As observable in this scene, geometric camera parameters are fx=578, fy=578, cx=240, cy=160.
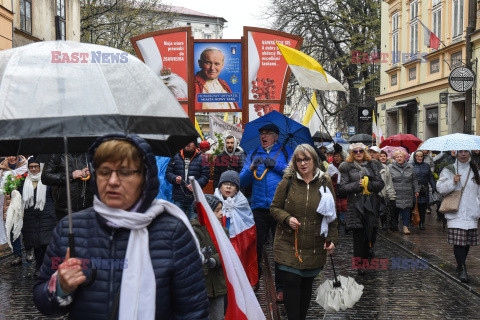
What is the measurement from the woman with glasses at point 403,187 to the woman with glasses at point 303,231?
7.96 metres

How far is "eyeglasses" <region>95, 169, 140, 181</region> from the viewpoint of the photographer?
2.39m

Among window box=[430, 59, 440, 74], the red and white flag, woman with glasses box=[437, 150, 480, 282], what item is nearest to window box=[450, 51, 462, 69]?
window box=[430, 59, 440, 74]

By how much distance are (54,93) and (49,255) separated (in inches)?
36.5

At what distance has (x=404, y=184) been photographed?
13.0 m

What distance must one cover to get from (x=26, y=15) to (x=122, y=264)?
2350cm

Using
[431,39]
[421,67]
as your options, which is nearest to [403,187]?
[431,39]

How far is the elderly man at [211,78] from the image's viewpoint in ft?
47.2

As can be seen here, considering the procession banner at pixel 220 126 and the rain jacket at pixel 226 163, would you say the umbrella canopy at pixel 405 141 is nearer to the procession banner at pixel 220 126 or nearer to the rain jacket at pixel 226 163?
the procession banner at pixel 220 126

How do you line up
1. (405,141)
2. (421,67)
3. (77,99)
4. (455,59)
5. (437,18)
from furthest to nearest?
(421,67)
(437,18)
(455,59)
(405,141)
(77,99)

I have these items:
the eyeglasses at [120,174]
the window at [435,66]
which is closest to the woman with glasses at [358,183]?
the eyeglasses at [120,174]

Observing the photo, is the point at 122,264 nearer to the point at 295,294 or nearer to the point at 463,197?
the point at 295,294

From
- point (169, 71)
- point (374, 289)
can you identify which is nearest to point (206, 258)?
point (374, 289)

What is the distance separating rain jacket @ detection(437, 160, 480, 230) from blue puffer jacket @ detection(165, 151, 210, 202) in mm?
3644

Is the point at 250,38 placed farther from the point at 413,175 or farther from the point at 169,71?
the point at 413,175
